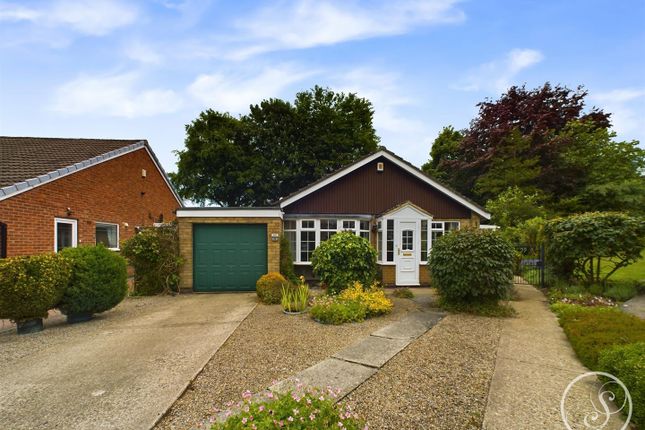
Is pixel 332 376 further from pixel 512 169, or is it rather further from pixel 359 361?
pixel 512 169

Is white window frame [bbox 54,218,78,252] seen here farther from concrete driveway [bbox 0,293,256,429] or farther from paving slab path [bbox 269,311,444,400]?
paving slab path [bbox 269,311,444,400]

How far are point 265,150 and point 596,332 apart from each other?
23.5 metres

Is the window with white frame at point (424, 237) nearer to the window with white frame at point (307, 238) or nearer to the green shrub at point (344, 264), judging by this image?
the green shrub at point (344, 264)

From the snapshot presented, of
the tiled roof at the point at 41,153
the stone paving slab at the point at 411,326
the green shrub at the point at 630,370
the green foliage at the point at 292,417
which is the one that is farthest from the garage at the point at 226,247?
the green shrub at the point at 630,370

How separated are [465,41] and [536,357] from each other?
806 cm

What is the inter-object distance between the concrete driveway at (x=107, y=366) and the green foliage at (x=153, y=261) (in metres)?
2.31

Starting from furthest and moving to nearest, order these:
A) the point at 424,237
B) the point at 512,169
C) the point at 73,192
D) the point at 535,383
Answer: the point at 512,169, the point at 424,237, the point at 73,192, the point at 535,383

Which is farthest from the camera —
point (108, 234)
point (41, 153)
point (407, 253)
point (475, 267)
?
point (108, 234)

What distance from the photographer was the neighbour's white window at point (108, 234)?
12.2 m

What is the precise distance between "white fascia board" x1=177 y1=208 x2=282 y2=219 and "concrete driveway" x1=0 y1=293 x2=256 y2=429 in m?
3.50

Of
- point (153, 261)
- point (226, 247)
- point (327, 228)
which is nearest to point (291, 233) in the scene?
point (327, 228)

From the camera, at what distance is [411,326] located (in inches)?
234

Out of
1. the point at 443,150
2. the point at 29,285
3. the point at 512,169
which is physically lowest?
the point at 29,285

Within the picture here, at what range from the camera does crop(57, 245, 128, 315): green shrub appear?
20.6 feet
